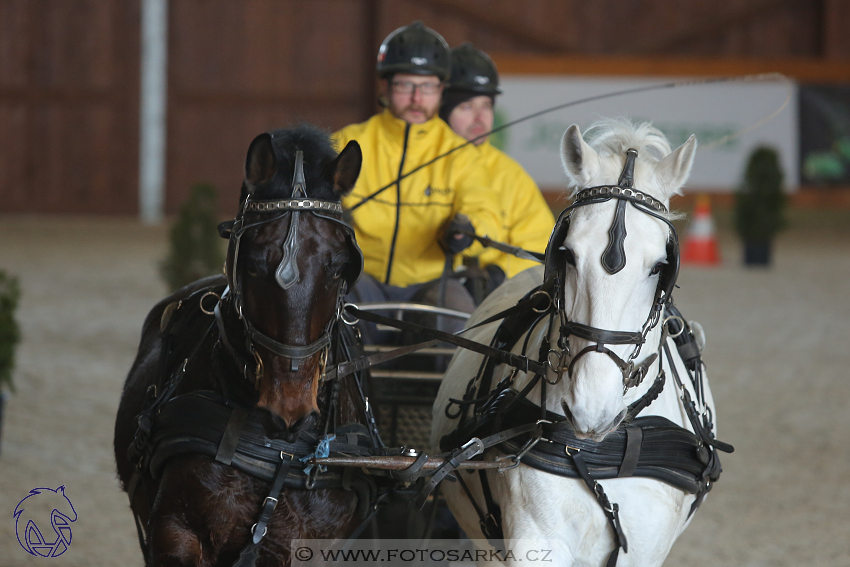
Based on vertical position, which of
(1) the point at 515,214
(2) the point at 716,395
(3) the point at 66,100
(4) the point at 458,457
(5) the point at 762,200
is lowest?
(2) the point at 716,395

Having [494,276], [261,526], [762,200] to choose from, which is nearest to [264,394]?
[261,526]

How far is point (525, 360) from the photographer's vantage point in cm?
214

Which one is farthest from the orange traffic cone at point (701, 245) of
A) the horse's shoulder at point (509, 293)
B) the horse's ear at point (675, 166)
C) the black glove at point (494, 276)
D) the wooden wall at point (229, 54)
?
the horse's ear at point (675, 166)

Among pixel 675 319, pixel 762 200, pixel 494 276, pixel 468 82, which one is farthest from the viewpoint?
pixel 762 200

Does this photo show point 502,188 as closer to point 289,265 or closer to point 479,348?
point 479,348

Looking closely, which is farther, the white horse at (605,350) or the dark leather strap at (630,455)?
the dark leather strap at (630,455)

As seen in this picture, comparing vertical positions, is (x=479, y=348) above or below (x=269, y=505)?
above

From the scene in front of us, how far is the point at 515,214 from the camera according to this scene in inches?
146

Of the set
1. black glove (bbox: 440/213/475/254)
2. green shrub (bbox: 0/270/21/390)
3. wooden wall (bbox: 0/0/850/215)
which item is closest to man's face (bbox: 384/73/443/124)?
black glove (bbox: 440/213/475/254)

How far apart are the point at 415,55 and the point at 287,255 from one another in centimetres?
181

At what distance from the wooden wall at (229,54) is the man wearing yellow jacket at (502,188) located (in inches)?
450

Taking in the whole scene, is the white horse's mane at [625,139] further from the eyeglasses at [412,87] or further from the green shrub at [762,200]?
the green shrub at [762,200]

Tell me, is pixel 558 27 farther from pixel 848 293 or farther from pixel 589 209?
pixel 589 209

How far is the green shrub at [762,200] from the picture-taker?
463 inches
